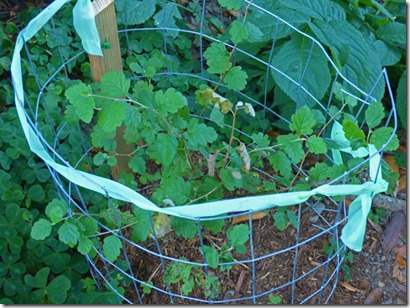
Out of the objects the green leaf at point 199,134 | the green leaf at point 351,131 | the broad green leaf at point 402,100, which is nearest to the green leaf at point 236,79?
the green leaf at point 199,134

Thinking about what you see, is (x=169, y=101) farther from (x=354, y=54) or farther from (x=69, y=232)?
(x=354, y=54)

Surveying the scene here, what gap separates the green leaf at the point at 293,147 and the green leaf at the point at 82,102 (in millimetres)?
452

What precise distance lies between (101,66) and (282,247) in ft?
2.49

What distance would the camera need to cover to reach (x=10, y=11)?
84.7 inches

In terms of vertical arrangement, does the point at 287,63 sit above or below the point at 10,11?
below

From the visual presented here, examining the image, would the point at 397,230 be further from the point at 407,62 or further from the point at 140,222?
the point at 140,222

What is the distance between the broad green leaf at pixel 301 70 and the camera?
69.6 inches

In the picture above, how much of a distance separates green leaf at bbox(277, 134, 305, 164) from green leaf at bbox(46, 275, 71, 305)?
712 millimetres

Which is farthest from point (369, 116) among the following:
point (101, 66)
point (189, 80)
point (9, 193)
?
point (9, 193)

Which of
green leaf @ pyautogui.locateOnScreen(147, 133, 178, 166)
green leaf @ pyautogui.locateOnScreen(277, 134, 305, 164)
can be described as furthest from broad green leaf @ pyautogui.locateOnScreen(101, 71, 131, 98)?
green leaf @ pyautogui.locateOnScreen(277, 134, 305, 164)

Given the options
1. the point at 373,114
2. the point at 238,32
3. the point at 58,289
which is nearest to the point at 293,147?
the point at 373,114

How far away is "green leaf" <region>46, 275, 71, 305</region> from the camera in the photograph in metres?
1.54

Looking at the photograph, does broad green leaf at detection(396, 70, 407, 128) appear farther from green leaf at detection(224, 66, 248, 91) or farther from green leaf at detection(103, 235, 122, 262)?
green leaf at detection(103, 235, 122, 262)

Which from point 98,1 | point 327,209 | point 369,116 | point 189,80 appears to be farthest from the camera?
point 189,80
